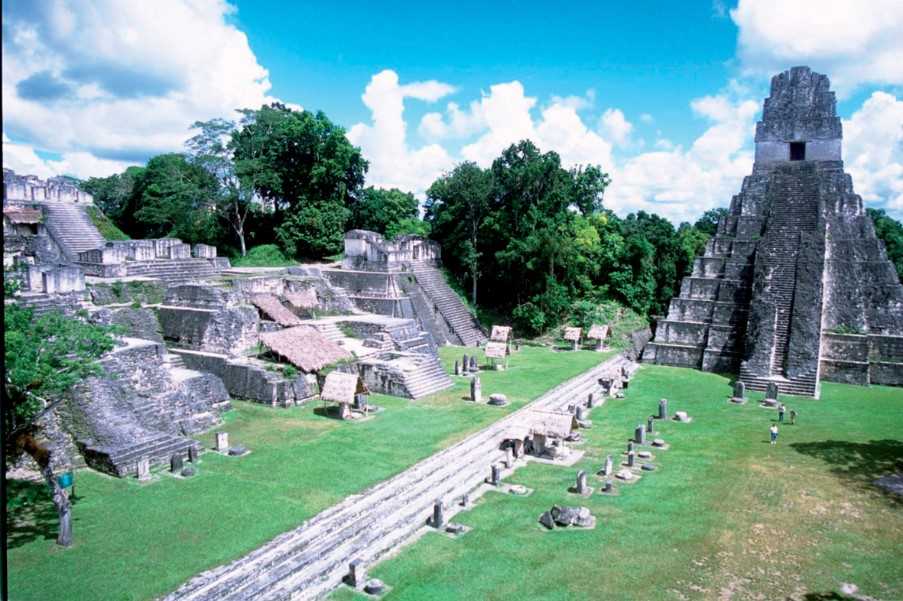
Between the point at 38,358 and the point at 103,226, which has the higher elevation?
the point at 103,226

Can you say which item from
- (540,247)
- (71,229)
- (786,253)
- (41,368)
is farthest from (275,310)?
(786,253)

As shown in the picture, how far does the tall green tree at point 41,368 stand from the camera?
30.3ft

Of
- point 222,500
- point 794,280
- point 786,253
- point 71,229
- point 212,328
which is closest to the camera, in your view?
point 222,500

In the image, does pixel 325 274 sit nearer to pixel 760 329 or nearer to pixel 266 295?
pixel 266 295

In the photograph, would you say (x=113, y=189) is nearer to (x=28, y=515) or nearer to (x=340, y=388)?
(x=340, y=388)

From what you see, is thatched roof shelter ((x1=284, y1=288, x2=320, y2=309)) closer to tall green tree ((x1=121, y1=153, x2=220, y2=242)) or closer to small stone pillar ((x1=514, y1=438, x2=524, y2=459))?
tall green tree ((x1=121, y1=153, x2=220, y2=242))

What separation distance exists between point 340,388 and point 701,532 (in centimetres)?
906

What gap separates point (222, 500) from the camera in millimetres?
11555

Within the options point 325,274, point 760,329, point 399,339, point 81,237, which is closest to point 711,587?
point 399,339

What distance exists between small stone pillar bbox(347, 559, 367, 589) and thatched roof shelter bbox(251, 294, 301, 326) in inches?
494

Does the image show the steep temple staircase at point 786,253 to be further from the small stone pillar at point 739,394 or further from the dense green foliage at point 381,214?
the dense green foliage at point 381,214

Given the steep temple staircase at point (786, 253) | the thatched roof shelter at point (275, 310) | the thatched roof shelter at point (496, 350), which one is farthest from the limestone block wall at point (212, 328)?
the steep temple staircase at point (786, 253)

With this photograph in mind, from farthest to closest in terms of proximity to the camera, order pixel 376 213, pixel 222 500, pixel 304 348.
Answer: pixel 376 213 < pixel 304 348 < pixel 222 500

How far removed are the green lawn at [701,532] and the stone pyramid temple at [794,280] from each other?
19.5ft
